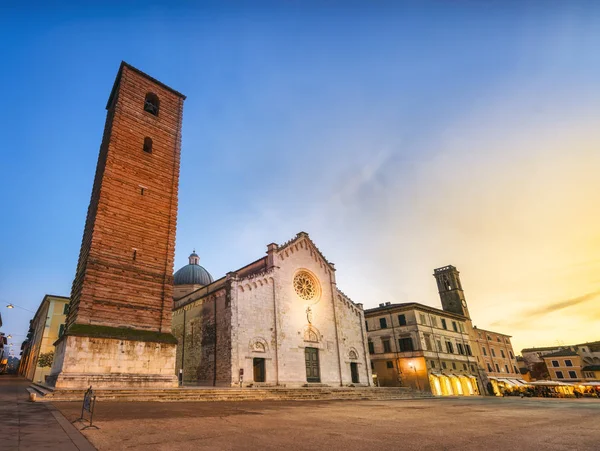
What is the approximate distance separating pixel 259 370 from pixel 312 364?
5.62 meters

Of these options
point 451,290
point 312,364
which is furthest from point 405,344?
point 451,290

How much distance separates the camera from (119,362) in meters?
18.2

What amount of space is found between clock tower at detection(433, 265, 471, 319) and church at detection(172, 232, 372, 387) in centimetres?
2756

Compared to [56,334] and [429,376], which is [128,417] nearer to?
[56,334]

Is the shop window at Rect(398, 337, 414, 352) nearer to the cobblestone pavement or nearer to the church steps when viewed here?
the church steps

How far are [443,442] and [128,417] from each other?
26.5ft

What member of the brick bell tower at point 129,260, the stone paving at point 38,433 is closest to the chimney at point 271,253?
the brick bell tower at point 129,260

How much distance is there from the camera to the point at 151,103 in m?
28.0

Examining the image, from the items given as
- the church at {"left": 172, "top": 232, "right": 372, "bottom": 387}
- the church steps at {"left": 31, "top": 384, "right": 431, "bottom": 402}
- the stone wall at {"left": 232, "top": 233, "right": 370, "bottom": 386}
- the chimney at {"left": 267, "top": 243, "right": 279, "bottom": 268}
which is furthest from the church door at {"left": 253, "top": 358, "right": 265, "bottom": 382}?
the chimney at {"left": 267, "top": 243, "right": 279, "bottom": 268}

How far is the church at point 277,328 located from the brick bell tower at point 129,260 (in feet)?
23.0

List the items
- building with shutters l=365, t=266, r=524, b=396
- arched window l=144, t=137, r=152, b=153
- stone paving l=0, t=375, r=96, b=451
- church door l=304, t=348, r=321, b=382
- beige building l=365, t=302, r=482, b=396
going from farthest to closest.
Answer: building with shutters l=365, t=266, r=524, b=396
beige building l=365, t=302, r=482, b=396
church door l=304, t=348, r=321, b=382
arched window l=144, t=137, r=152, b=153
stone paving l=0, t=375, r=96, b=451

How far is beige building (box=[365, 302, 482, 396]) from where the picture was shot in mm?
40969

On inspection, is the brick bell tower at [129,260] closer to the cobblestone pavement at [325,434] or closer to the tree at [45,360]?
the cobblestone pavement at [325,434]

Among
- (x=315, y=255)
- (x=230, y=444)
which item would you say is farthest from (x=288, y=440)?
(x=315, y=255)
